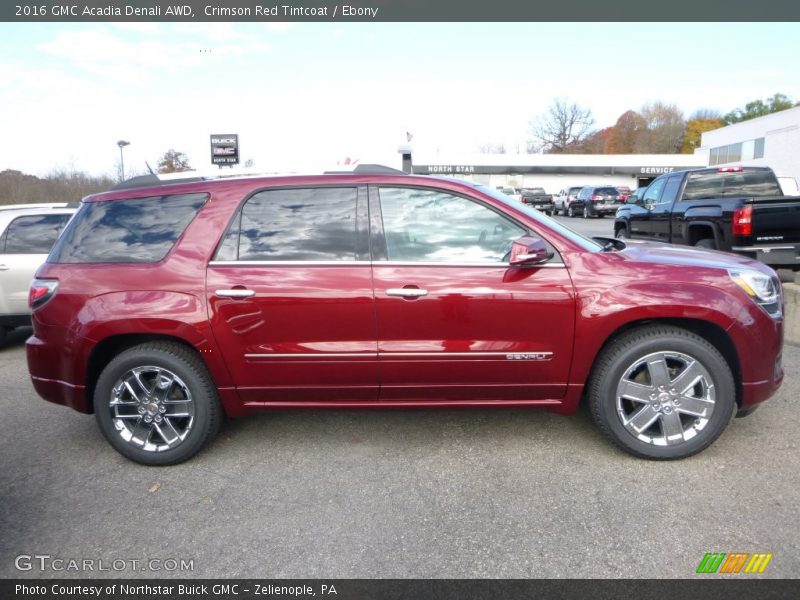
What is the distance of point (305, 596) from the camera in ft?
8.36

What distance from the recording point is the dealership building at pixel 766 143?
38.2 meters

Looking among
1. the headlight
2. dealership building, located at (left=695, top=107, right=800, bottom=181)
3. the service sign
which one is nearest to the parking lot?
the headlight

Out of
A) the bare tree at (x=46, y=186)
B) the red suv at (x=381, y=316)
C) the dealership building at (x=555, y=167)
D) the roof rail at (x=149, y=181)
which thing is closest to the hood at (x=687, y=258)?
the red suv at (x=381, y=316)

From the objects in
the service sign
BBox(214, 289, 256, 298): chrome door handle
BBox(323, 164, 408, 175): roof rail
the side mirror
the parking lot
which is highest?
the service sign

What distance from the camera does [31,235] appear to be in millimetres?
7109

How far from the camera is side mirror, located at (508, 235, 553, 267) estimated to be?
339 centimetres

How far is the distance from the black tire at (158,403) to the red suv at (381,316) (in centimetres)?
1

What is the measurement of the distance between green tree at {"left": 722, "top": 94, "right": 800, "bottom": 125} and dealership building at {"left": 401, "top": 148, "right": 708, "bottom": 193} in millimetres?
34428

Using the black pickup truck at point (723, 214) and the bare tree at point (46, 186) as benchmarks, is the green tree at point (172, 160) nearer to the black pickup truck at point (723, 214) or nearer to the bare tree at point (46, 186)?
the bare tree at point (46, 186)

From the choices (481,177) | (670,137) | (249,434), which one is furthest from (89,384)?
(670,137)

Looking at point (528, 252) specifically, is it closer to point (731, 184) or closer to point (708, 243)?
point (708, 243)

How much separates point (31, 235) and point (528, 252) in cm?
643

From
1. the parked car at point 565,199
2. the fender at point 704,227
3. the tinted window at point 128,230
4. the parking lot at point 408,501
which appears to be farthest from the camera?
the parked car at point 565,199

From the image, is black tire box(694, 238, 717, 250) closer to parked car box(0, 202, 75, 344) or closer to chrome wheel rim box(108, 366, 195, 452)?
chrome wheel rim box(108, 366, 195, 452)
